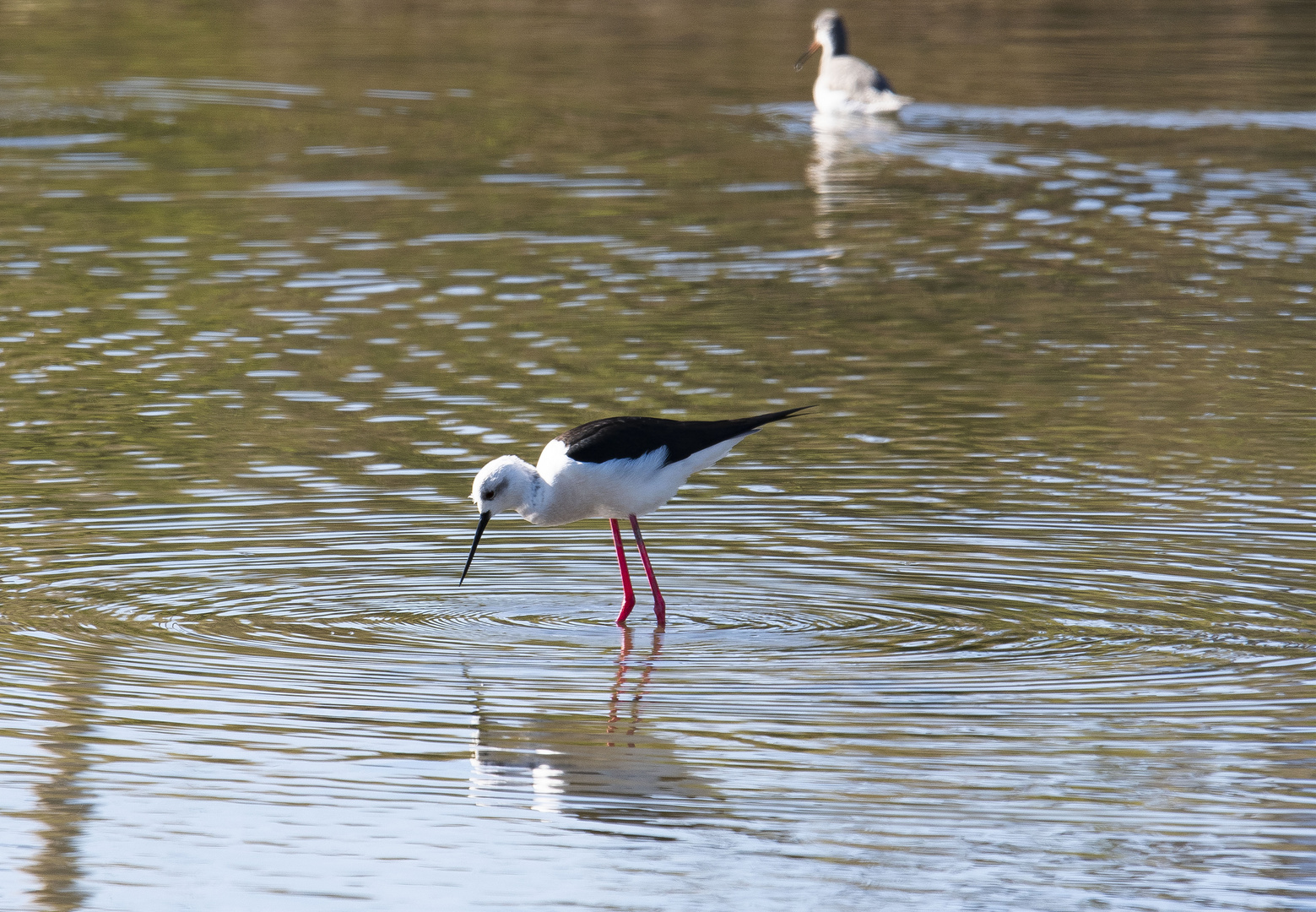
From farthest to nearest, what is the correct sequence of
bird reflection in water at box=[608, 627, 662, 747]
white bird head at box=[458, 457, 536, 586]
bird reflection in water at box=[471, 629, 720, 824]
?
white bird head at box=[458, 457, 536, 586]
bird reflection in water at box=[608, 627, 662, 747]
bird reflection in water at box=[471, 629, 720, 824]

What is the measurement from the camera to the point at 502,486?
30.7 feet

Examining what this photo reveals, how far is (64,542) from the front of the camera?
10391 mm

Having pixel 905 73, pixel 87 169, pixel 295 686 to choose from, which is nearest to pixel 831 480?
pixel 295 686

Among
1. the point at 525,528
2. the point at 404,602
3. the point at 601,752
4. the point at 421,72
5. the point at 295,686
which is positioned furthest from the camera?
the point at 421,72

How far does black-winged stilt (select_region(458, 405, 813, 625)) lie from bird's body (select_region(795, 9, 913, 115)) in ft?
54.3

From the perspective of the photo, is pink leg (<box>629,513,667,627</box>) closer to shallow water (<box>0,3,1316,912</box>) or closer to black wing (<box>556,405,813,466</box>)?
shallow water (<box>0,3,1316,912</box>)

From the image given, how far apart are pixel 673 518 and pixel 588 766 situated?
3705 mm

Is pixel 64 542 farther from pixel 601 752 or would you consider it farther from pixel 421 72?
pixel 421 72

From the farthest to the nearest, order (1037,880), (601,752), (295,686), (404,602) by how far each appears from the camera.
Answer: (404,602) → (295,686) → (601,752) → (1037,880)

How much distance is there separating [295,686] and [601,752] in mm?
1422

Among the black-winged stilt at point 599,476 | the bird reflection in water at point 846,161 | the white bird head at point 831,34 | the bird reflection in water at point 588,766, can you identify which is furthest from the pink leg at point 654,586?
the white bird head at point 831,34

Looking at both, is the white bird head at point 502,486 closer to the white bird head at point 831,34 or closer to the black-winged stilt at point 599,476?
the black-winged stilt at point 599,476

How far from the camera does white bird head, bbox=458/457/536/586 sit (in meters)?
9.34

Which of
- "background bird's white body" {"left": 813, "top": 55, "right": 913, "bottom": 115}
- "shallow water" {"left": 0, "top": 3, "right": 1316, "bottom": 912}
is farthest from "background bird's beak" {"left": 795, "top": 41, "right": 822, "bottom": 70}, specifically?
"shallow water" {"left": 0, "top": 3, "right": 1316, "bottom": 912}
